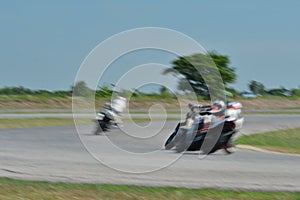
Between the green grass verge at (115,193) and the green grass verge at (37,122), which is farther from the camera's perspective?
the green grass verge at (37,122)

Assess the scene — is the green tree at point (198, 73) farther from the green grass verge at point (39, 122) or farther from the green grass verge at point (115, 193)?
the green grass verge at point (39, 122)

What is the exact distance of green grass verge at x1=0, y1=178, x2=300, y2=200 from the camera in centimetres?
1170

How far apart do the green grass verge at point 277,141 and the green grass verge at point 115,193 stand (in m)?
11.0

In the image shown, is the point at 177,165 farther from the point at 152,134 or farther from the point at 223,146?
the point at 152,134

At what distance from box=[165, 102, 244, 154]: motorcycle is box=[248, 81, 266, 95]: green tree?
71.9 meters

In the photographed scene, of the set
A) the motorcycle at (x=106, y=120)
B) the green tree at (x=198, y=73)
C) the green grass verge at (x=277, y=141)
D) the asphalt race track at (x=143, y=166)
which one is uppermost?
the green tree at (x=198, y=73)

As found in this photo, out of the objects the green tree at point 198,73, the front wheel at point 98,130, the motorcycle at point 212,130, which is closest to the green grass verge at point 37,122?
the front wheel at point 98,130

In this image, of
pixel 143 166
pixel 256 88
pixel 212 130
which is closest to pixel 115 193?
pixel 143 166

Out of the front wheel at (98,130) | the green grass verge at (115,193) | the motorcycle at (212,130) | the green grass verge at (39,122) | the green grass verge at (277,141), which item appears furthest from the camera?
the green grass verge at (39,122)

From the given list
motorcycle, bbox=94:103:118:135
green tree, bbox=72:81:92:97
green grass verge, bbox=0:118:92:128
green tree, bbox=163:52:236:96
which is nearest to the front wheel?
motorcycle, bbox=94:103:118:135

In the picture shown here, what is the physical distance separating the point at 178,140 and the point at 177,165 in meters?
4.75

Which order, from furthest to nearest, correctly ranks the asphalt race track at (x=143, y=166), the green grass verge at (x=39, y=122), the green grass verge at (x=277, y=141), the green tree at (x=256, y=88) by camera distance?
the green tree at (x=256, y=88) < the green grass verge at (x=39, y=122) < the green grass verge at (x=277, y=141) < the asphalt race track at (x=143, y=166)

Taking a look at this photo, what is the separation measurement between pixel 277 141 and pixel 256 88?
66.8 m

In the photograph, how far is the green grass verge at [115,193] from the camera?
11.7m
